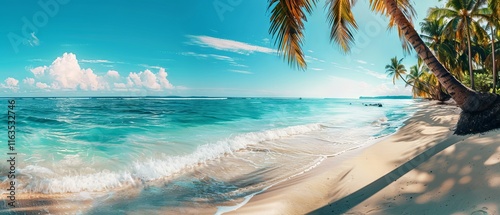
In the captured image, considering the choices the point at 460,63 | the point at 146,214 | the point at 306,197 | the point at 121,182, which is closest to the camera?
the point at 146,214

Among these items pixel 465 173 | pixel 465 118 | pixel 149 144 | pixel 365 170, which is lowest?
pixel 149 144

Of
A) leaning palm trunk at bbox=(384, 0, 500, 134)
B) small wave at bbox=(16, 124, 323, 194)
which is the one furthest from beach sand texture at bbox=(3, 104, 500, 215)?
leaning palm trunk at bbox=(384, 0, 500, 134)

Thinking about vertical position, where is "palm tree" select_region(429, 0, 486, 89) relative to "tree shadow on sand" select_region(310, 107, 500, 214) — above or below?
above

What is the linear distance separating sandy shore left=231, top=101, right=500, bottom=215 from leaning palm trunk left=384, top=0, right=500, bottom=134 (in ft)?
1.48

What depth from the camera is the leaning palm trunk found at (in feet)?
17.7

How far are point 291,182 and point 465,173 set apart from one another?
10.0 feet

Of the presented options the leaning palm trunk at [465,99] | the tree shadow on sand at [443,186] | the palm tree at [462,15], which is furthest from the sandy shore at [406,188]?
the palm tree at [462,15]

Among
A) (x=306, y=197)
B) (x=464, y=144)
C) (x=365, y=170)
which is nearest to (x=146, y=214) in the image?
(x=306, y=197)

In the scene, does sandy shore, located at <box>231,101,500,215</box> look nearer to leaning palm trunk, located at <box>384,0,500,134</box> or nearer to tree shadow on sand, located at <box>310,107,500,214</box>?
tree shadow on sand, located at <box>310,107,500,214</box>

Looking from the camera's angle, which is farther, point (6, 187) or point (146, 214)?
point (6, 187)

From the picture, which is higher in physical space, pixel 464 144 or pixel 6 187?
pixel 464 144

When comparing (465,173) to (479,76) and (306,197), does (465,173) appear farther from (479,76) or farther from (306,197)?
(479,76)

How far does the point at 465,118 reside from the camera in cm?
568

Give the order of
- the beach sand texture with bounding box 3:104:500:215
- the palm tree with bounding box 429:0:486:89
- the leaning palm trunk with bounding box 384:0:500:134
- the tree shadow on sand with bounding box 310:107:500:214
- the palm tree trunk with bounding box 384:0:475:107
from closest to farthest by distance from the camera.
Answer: the tree shadow on sand with bounding box 310:107:500:214
the beach sand texture with bounding box 3:104:500:215
the leaning palm trunk with bounding box 384:0:500:134
the palm tree trunk with bounding box 384:0:475:107
the palm tree with bounding box 429:0:486:89
